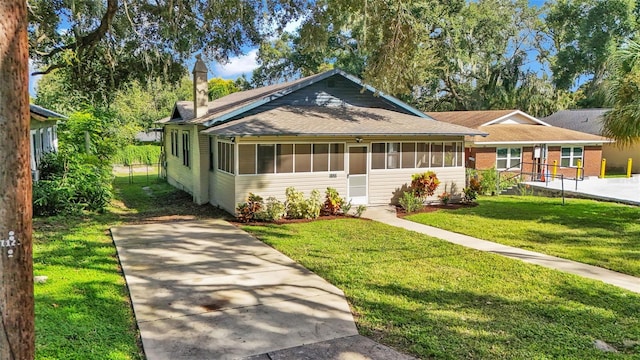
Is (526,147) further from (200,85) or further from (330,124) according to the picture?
(200,85)

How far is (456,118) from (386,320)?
2251 centimetres

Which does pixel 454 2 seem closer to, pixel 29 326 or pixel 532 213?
pixel 532 213

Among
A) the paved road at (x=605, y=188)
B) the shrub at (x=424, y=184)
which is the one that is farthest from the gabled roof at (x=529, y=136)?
the shrub at (x=424, y=184)

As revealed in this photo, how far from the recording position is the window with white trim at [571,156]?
2406cm

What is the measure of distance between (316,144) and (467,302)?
816cm

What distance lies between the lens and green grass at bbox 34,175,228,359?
491cm

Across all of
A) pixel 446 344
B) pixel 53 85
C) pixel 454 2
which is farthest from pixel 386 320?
pixel 454 2

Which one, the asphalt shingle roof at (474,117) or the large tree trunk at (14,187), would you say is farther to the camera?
the asphalt shingle roof at (474,117)

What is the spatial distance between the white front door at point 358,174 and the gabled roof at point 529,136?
9.08 meters

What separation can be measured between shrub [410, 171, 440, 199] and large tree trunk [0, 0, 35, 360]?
1314 centimetres

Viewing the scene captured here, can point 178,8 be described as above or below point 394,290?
above

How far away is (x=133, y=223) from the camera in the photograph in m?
12.3

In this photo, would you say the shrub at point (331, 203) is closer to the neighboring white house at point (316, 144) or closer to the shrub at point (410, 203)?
the neighboring white house at point (316, 144)

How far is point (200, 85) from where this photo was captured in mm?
16297
